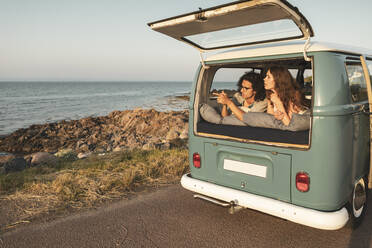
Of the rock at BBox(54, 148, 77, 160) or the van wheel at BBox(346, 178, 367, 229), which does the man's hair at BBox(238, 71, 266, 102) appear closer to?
the van wheel at BBox(346, 178, 367, 229)

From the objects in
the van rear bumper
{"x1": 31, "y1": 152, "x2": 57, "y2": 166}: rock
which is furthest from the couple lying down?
{"x1": 31, "y1": 152, "x2": 57, "y2": 166}: rock

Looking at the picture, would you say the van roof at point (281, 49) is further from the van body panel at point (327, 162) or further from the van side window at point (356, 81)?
the van body panel at point (327, 162)

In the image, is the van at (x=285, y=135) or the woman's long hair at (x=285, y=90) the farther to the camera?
the woman's long hair at (x=285, y=90)

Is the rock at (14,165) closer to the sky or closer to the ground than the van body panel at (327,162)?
closer to the ground

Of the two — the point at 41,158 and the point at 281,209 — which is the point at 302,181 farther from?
the point at 41,158

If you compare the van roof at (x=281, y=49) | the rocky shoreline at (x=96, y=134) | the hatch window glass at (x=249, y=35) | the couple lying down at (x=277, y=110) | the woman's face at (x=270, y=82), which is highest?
the hatch window glass at (x=249, y=35)

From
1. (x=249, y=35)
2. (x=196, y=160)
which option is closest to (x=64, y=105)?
(x=196, y=160)

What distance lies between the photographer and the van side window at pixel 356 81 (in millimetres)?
2895

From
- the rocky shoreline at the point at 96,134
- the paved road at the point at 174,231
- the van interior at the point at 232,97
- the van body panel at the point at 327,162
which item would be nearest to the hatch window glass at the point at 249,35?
the van interior at the point at 232,97

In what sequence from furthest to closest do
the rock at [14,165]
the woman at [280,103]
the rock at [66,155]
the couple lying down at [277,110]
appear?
the rock at [66,155] < the rock at [14,165] < the woman at [280,103] < the couple lying down at [277,110]

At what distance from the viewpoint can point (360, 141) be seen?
3.04m

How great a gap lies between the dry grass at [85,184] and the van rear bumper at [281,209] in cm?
173

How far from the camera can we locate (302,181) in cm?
272

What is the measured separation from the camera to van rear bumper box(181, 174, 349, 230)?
8.24ft
